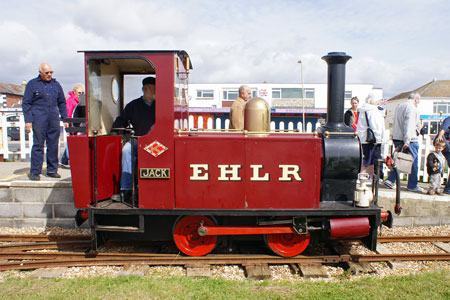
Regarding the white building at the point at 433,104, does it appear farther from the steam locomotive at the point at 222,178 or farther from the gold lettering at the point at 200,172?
the gold lettering at the point at 200,172

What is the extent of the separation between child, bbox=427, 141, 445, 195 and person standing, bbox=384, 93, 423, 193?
214mm

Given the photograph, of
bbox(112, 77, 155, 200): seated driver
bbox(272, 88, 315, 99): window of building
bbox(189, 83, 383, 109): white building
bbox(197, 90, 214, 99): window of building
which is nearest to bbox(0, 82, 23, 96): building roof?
bbox(197, 90, 214, 99): window of building

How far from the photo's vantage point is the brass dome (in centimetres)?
439

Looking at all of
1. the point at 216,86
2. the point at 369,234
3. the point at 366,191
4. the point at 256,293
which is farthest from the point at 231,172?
the point at 216,86

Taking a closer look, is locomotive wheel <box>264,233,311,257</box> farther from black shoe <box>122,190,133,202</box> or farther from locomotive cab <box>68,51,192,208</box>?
black shoe <box>122,190,133,202</box>

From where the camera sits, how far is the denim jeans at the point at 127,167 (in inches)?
168

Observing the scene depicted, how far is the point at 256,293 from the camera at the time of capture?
353 cm

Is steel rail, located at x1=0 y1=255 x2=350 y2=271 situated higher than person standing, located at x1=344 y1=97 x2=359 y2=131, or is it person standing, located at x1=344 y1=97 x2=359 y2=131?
person standing, located at x1=344 y1=97 x2=359 y2=131

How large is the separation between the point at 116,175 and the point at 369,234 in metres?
3.41

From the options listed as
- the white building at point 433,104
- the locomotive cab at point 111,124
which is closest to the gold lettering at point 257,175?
the locomotive cab at point 111,124

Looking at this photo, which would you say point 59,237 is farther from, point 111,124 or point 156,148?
point 156,148

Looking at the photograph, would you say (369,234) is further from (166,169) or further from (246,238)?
(166,169)

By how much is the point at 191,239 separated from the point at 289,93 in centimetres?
3123

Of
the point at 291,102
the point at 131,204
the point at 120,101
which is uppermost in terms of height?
the point at 291,102
